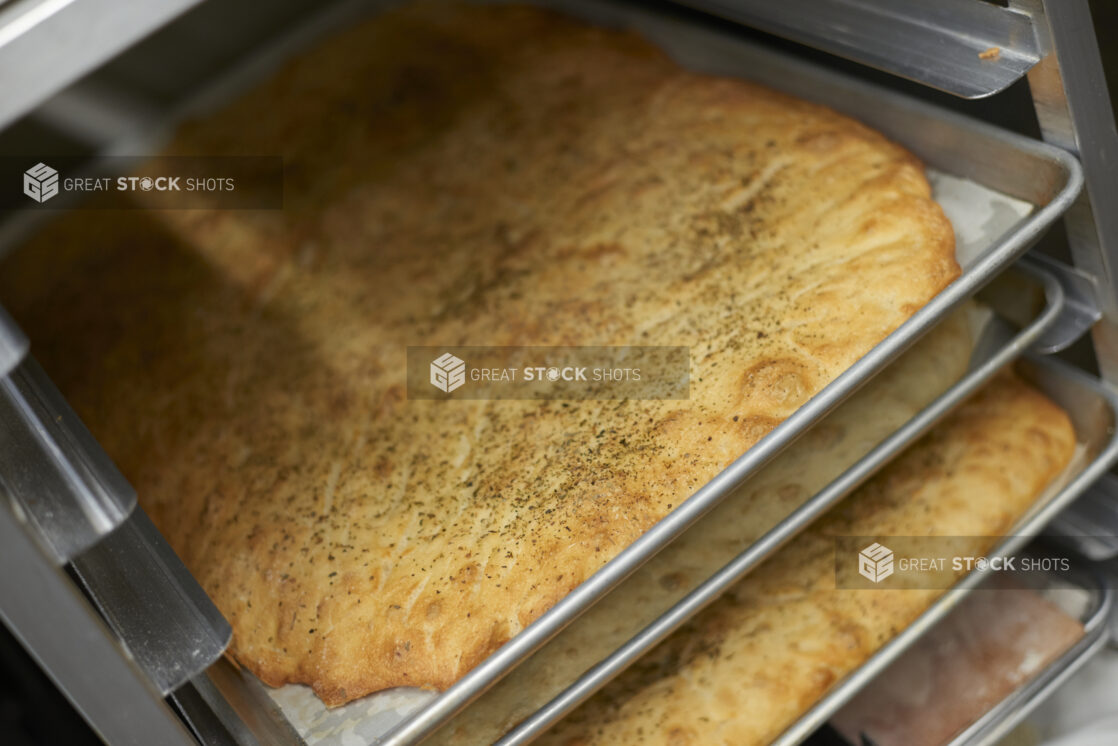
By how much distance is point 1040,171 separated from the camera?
1032mm

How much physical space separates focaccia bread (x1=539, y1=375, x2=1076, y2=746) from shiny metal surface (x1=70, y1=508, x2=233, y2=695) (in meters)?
0.48

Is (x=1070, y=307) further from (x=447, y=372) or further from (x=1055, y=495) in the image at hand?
(x=447, y=372)

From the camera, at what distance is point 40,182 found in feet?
5.90

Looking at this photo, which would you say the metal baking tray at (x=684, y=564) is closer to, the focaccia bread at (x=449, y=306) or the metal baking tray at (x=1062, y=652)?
the focaccia bread at (x=449, y=306)

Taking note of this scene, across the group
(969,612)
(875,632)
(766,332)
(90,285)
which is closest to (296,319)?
(90,285)

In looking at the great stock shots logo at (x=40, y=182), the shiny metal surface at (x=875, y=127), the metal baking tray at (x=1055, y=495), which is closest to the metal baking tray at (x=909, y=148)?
the shiny metal surface at (x=875, y=127)

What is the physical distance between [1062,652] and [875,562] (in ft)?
1.01

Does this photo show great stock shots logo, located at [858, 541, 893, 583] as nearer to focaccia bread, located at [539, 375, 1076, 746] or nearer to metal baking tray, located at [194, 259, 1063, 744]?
focaccia bread, located at [539, 375, 1076, 746]

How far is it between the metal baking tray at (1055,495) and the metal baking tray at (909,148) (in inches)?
8.4

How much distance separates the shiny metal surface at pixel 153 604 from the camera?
76cm

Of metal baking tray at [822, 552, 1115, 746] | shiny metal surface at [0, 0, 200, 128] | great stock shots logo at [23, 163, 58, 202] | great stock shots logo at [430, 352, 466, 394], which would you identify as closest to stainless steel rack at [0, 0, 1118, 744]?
shiny metal surface at [0, 0, 200, 128]

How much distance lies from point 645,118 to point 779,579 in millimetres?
693

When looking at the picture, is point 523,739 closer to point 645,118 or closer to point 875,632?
point 875,632

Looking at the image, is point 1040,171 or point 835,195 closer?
point 1040,171
